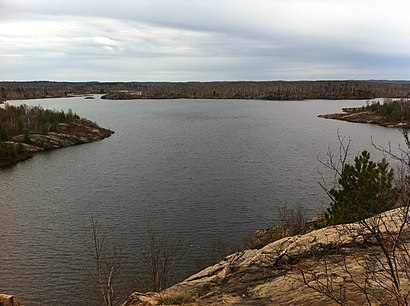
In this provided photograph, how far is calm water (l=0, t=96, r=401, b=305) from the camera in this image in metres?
17.8

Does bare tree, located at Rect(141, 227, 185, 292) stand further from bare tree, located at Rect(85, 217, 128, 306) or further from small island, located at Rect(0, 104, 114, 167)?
small island, located at Rect(0, 104, 114, 167)

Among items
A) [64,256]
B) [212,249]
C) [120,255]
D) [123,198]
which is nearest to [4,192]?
[123,198]

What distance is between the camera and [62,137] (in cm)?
5450

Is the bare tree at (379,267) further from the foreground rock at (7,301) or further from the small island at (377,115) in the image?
the small island at (377,115)

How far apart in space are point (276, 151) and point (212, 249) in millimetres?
23440

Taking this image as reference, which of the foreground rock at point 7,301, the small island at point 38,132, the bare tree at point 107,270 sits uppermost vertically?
the small island at point 38,132

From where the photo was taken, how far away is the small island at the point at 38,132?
4646 centimetres

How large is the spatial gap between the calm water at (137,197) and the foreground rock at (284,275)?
6.58 meters

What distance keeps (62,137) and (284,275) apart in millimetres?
49952

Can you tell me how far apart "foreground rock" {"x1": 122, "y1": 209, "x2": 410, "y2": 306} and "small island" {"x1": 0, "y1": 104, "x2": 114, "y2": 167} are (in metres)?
38.0

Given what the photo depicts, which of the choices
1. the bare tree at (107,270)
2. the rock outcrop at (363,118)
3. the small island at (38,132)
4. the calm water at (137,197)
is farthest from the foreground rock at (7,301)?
the rock outcrop at (363,118)

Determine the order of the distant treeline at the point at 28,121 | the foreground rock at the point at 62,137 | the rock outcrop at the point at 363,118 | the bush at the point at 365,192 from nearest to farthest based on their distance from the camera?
the bush at the point at 365,192 < the foreground rock at the point at 62,137 < the distant treeline at the point at 28,121 < the rock outcrop at the point at 363,118

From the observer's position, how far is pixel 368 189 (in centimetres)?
1344

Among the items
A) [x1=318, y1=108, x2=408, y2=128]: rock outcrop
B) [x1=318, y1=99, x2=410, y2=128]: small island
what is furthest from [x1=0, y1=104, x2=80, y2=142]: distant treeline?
[x1=318, y1=99, x2=410, y2=128]: small island
